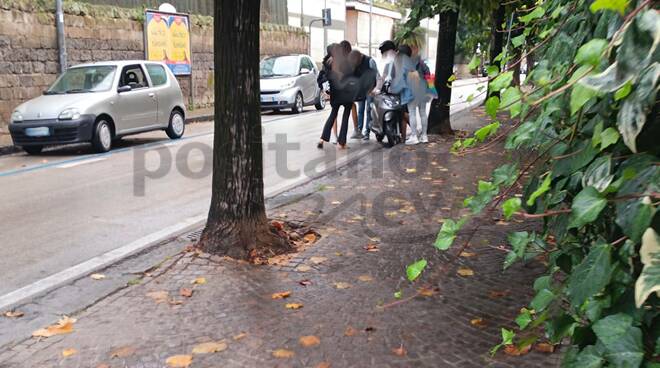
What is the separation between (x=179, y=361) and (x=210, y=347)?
0.22 m

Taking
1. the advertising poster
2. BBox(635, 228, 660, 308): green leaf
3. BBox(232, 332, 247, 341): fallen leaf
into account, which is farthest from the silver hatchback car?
BBox(635, 228, 660, 308): green leaf

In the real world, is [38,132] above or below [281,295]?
above

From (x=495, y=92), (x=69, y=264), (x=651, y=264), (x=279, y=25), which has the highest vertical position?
(x=279, y=25)

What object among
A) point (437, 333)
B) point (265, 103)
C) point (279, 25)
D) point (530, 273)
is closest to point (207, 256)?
point (437, 333)

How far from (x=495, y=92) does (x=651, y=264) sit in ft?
3.17

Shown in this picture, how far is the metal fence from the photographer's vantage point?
20.4 meters

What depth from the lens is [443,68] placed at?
44.8 ft

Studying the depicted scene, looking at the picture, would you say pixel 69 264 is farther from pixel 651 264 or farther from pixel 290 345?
pixel 651 264

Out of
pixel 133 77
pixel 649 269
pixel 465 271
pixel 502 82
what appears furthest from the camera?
pixel 133 77

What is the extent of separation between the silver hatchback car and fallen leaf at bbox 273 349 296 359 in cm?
976

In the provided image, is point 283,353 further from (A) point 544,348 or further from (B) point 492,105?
(B) point 492,105

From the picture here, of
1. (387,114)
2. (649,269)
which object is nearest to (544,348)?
(649,269)

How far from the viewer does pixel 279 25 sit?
29969 millimetres

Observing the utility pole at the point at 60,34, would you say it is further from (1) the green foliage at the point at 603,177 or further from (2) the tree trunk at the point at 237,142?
(1) the green foliage at the point at 603,177
